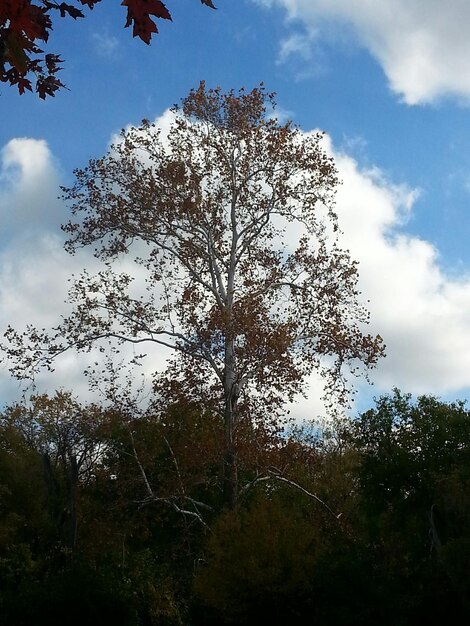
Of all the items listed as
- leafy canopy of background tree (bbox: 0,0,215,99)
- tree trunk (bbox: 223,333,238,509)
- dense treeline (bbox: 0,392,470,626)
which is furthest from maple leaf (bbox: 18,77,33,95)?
tree trunk (bbox: 223,333,238,509)

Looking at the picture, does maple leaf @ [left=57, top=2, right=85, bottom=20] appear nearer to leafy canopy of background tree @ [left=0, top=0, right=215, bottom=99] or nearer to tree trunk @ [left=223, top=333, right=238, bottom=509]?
leafy canopy of background tree @ [left=0, top=0, right=215, bottom=99]

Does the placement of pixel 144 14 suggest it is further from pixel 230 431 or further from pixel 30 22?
pixel 230 431

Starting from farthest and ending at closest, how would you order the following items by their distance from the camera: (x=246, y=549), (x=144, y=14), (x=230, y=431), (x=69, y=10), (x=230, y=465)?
(x=230, y=431), (x=230, y=465), (x=246, y=549), (x=69, y=10), (x=144, y=14)

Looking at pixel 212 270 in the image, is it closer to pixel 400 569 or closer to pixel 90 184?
pixel 90 184

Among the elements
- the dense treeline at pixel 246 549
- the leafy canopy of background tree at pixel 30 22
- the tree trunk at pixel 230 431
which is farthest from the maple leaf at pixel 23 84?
the tree trunk at pixel 230 431

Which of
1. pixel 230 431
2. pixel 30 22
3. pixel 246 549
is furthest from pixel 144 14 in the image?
pixel 230 431

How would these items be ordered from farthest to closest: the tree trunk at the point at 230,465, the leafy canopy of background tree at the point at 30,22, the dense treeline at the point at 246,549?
the tree trunk at the point at 230,465 < the dense treeline at the point at 246,549 < the leafy canopy of background tree at the point at 30,22

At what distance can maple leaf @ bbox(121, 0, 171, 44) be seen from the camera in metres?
3.70

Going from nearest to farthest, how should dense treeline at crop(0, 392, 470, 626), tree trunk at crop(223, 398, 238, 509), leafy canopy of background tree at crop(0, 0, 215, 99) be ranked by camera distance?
leafy canopy of background tree at crop(0, 0, 215, 99) → dense treeline at crop(0, 392, 470, 626) → tree trunk at crop(223, 398, 238, 509)

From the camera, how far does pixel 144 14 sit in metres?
3.76

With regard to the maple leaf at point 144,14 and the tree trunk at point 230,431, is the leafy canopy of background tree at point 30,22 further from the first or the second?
the tree trunk at point 230,431

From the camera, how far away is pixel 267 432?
64.8 ft

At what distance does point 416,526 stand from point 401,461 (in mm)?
2916

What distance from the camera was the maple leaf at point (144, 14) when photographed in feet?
12.1
